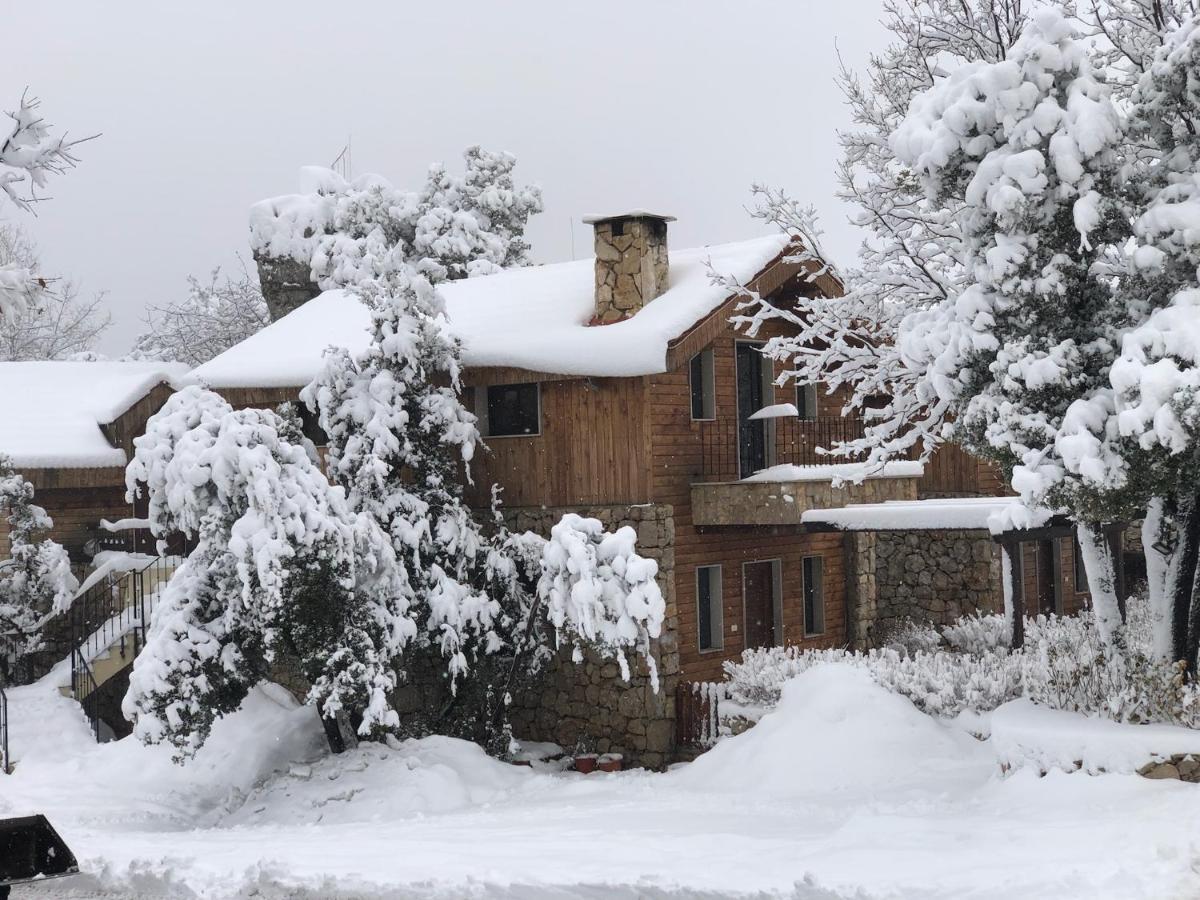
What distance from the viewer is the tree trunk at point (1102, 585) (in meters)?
12.7

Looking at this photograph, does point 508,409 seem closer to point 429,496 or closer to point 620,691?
point 429,496

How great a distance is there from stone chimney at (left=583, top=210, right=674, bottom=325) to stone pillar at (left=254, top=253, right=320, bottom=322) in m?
18.6

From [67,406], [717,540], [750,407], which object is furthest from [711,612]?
[67,406]

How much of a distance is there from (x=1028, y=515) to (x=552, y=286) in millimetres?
11239

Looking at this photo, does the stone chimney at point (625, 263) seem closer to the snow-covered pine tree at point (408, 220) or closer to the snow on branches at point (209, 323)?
the snow-covered pine tree at point (408, 220)

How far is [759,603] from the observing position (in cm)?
2031

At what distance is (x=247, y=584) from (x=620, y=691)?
569 centimetres

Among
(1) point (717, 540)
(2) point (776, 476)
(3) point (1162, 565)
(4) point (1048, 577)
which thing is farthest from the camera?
(4) point (1048, 577)

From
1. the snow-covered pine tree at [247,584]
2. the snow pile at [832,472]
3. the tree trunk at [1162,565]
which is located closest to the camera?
the tree trunk at [1162,565]

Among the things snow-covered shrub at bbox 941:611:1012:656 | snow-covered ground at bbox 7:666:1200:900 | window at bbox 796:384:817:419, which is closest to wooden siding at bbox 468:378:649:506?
snow-covered ground at bbox 7:666:1200:900

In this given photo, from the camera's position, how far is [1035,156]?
11477mm

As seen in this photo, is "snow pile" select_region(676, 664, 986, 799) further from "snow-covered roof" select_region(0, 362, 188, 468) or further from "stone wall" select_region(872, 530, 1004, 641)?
"snow-covered roof" select_region(0, 362, 188, 468)

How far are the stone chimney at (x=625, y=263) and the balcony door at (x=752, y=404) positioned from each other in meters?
1.82

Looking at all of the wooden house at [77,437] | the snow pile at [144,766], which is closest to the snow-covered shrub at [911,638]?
the snow pile at [144,766]
